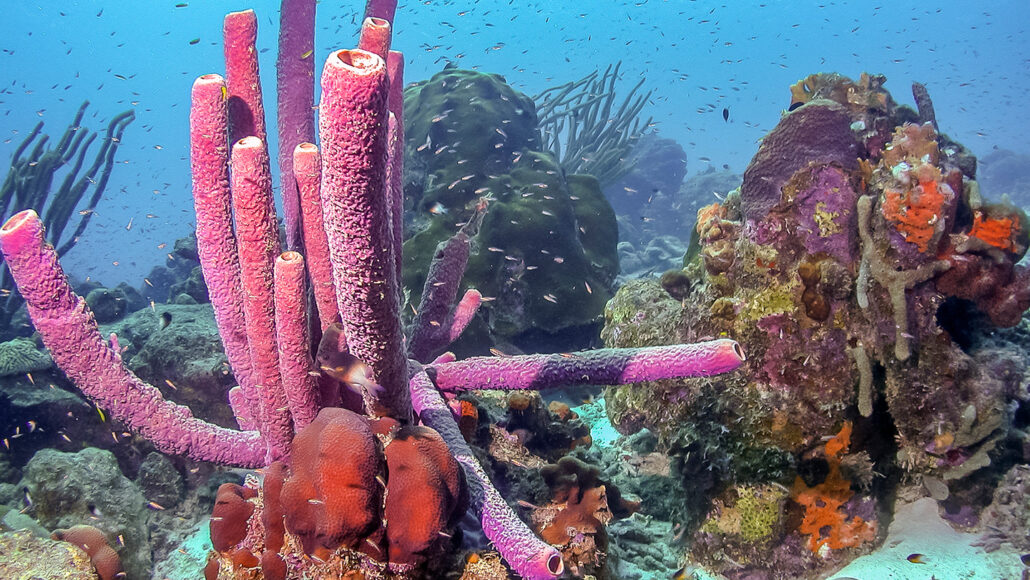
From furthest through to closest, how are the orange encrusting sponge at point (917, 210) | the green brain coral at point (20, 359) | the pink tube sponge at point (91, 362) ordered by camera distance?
the green brain coral at point (20, 359) < the orange encrusting sponge at point (917, 210) < the pink tube sponge at point (91, 362)

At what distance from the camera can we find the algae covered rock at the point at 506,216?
7.00 m

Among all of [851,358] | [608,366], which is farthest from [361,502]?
[851,358]

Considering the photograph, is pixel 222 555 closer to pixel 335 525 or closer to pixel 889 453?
pixel 335 525

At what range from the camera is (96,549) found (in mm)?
2836

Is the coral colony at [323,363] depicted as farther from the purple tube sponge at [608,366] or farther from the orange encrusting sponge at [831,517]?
the orange encrusting sponge at [831,517]

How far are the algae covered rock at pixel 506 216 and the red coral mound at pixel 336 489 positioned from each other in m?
4.90

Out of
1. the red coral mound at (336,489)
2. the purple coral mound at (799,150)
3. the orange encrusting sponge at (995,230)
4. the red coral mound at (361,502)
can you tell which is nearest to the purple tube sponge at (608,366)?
the red coral mound at (361,502)

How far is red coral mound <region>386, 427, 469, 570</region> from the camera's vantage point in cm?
169

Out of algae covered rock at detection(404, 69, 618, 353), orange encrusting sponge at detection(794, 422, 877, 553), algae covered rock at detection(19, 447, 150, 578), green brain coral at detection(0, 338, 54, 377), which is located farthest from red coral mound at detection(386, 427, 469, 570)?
green brain coral at detection(0, 338, 54, 377)

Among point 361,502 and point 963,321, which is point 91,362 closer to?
point 361,502

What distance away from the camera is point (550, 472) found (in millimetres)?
2965

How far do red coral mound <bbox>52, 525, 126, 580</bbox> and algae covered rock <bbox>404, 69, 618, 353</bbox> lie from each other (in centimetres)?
420

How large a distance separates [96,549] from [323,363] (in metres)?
2.23

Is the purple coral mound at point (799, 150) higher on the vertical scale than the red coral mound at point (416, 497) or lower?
higher
